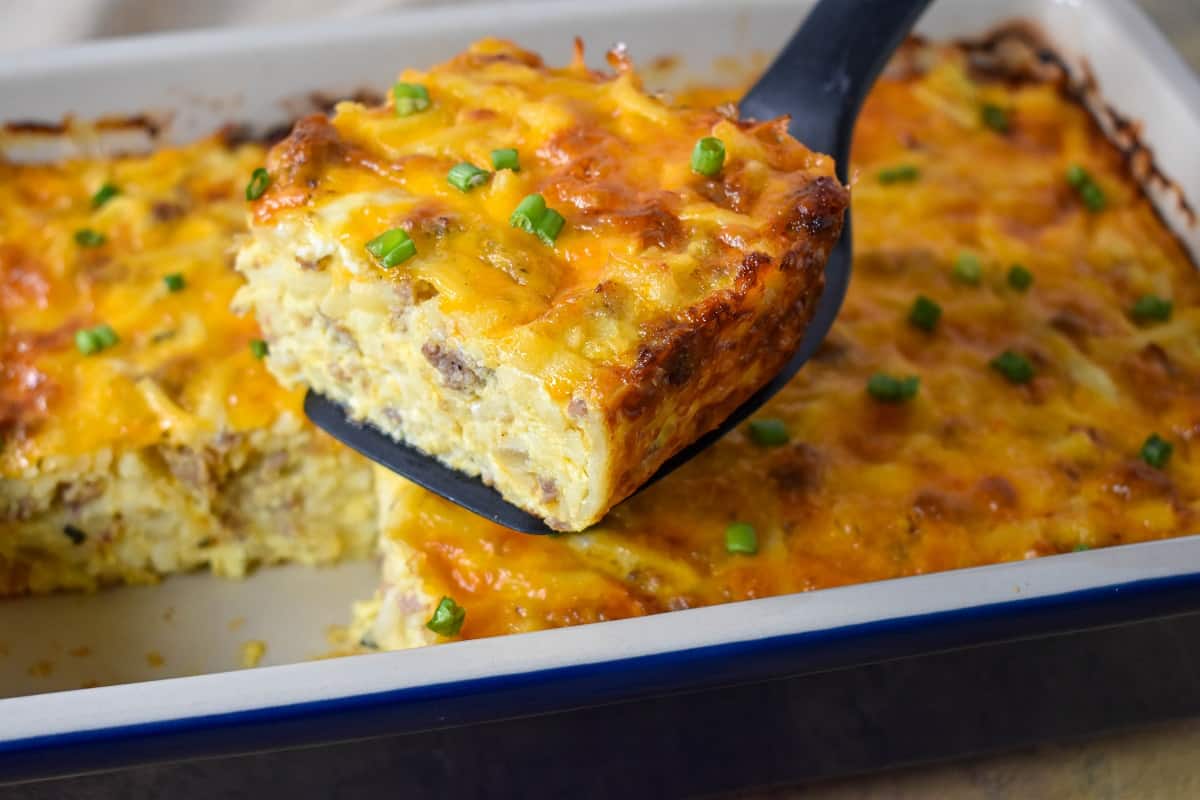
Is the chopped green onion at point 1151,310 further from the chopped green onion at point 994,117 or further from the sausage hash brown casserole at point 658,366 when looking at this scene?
the chopped green onion at point 994,117

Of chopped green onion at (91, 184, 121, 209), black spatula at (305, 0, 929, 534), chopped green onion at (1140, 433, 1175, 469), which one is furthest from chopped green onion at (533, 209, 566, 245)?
chopped green onion at (91, 184, 121, 209)

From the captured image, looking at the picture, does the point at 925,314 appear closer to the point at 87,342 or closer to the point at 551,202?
the point at 551,202

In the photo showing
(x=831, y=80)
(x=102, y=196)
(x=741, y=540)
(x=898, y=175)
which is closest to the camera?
(x=741, y=540)

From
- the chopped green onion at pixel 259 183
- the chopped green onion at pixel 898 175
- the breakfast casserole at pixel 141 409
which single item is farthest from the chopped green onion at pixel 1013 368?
the chopped green onion at pixel 259 183

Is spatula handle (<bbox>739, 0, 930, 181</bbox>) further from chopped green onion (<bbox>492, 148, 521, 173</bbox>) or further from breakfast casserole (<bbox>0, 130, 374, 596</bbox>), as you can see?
breakfast casserole (<bbox>0, 130, 374, 596</bbox>)

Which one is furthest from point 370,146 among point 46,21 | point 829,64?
point 46,21

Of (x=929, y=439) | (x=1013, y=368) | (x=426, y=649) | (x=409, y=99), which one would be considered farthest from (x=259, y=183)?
(x=1013, y=368)
